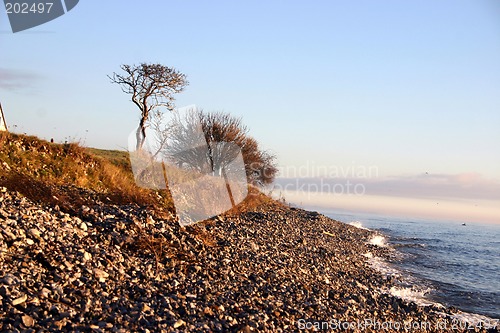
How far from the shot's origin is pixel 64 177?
18.6 metres

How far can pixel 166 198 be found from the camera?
20750mm

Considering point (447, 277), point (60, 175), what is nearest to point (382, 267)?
point (447, 277)

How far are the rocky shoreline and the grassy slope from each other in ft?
3.21

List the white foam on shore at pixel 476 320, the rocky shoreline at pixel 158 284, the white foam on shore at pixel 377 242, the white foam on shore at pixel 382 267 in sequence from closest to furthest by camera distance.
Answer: the rocky shoreline at pixel 158 284 → the white foam on shore at pixel 476 320 → the white foam on shore at pixel 382 267 → the white foam on shore at pixel 377 242

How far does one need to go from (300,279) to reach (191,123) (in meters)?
24.3

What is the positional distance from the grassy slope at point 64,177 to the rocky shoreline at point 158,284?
0.98 m

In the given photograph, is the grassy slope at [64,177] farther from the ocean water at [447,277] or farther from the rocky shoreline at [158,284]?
the ocean water at [447,277]

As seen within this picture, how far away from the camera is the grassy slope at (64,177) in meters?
12.9

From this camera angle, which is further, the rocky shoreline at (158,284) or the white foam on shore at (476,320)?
the white foam on shore at (476,320)

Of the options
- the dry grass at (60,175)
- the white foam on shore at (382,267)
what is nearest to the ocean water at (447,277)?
the white foam on shore at (382,267)

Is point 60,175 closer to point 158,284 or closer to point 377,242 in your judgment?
point 158,284

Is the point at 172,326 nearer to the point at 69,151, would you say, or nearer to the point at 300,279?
the point at 300,279

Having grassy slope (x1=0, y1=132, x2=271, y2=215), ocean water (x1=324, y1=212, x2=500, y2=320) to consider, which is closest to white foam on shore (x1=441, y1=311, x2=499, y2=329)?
ocean water (x1=324, y1=212, x2=500, y2=320)

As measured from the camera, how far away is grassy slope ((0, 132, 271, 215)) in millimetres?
12930
